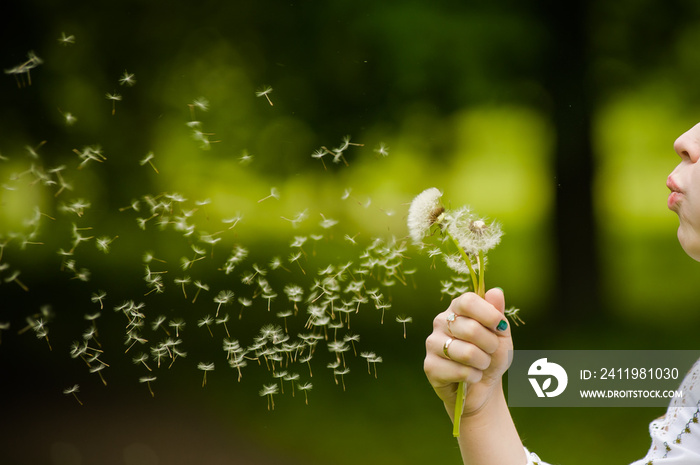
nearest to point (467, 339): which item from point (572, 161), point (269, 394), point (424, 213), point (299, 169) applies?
point (424, 213)

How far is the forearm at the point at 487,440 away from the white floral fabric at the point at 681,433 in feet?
0.16

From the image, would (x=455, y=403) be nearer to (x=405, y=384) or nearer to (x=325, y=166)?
(x=405, y=384)

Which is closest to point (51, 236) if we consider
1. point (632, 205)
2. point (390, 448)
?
point (390, 448)

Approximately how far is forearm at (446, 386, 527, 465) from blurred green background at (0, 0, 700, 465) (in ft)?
5.56

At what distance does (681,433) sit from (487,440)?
0.28m

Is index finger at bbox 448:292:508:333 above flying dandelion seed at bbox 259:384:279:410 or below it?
below

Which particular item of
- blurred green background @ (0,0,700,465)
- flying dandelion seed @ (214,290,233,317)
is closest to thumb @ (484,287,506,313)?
flying dandelion seed @ (214,290,233,317)

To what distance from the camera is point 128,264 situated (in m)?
4.71

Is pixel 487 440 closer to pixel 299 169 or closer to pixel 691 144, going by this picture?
pixel 691 144

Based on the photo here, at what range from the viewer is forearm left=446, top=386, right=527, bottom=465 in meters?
0.99

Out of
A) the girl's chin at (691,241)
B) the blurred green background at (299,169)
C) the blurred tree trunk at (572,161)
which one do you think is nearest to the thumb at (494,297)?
the girl's chin at (691,241)

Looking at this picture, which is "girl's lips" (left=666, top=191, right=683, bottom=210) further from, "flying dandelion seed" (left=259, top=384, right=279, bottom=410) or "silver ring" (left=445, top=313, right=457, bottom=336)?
"flying dandelion seed" (left=259, top=384, right=279, bottom=410)

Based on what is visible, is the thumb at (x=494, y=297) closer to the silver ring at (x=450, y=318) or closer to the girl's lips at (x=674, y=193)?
the silver ring at (x=450, y=318)

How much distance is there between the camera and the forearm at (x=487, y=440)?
994mm
